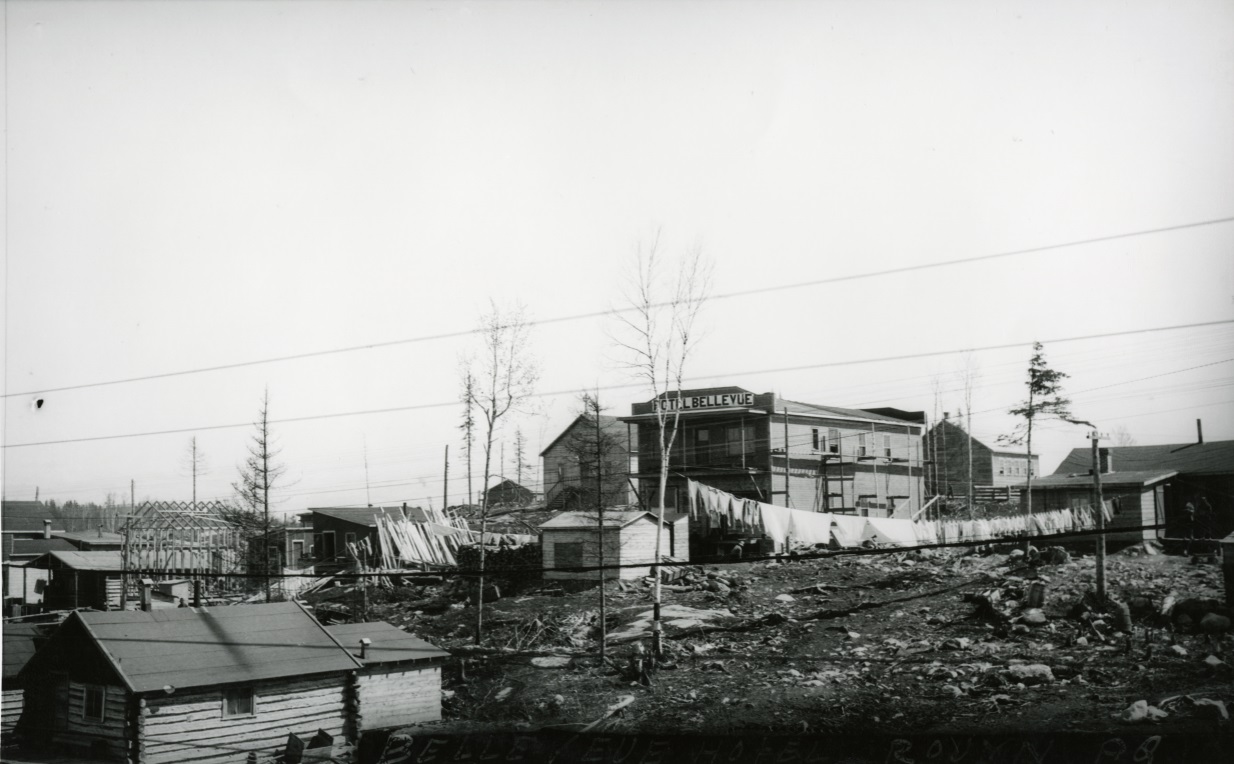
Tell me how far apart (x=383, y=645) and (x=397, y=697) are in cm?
147

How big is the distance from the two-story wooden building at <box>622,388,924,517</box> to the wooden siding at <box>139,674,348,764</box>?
2184 cm

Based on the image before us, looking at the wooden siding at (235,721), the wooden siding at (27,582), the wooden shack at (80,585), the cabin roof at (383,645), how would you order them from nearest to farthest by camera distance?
the wooden siding at (235,721) → the cabin roof at (383,645) → the wooden shack at (80,585) → the wooden siding at (27,582)

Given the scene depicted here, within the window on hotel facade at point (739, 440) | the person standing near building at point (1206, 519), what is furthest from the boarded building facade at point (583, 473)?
the person standing near building at point (1206, 519)

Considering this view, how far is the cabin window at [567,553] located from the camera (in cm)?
3366

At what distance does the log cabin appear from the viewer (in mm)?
19656

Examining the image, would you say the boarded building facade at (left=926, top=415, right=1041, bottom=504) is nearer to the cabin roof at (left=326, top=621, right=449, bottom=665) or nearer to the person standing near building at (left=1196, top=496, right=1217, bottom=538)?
the person standing near building at (left=1196, top=496, right=1217, bottom=538)

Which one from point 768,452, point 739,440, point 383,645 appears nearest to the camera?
point 383,645

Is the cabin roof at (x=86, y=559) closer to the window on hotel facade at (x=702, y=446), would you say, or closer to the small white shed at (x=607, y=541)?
the small white shed at (x=607, y=541)

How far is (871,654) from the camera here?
73.9 feet

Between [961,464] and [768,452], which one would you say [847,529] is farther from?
[961,464]

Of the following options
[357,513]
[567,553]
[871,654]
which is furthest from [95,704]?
[357,513]

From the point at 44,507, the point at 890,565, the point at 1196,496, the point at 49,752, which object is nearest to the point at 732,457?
the point at 890,565

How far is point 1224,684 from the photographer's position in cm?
1764

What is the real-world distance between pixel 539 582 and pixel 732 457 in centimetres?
1399
